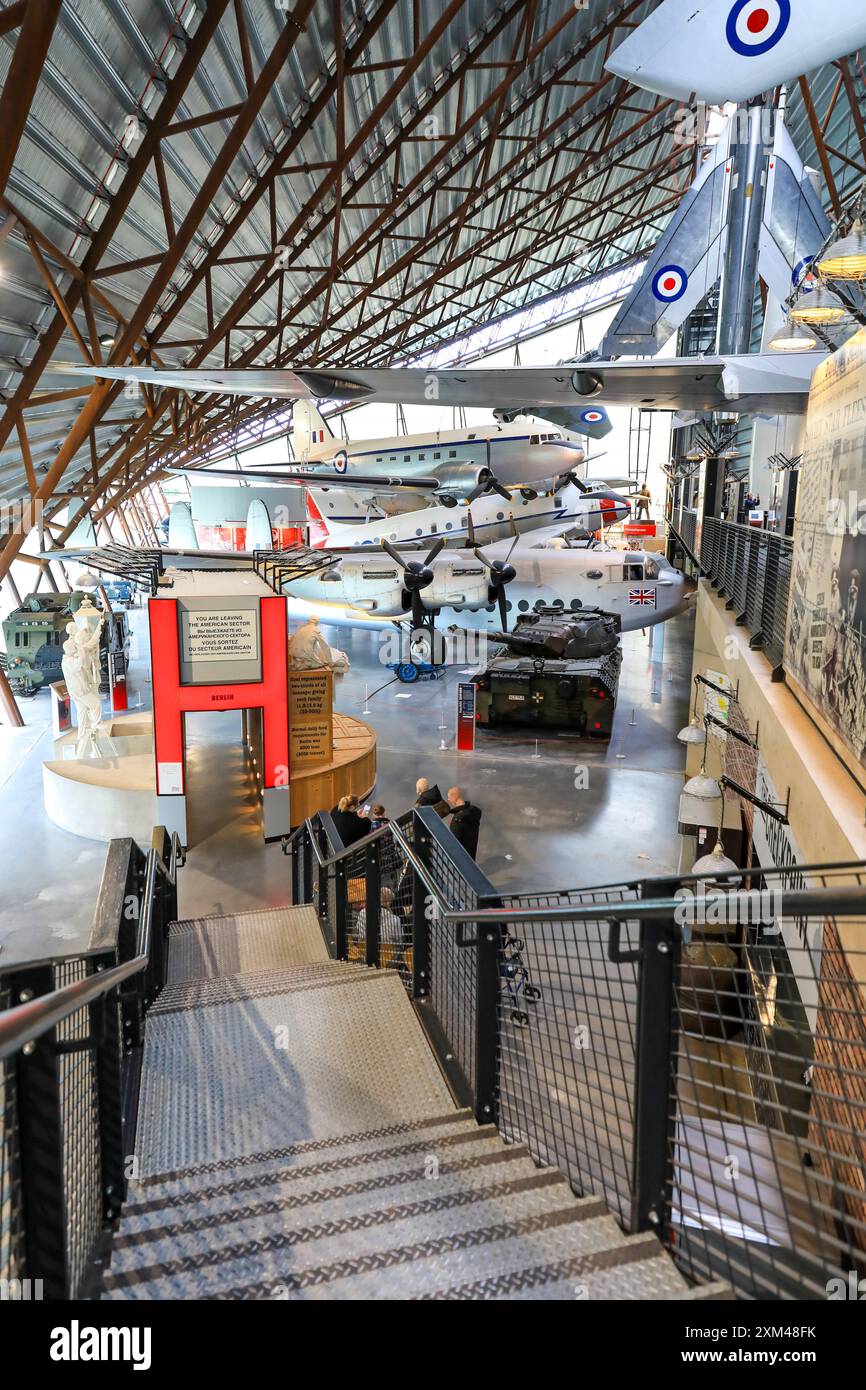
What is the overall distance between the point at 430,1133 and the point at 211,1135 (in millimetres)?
988

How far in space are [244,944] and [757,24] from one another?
27.3 ft

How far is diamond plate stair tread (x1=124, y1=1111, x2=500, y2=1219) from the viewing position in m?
3.09

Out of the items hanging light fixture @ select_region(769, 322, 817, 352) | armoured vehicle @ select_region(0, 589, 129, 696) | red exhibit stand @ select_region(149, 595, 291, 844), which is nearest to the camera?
hanging light fixture @ select_region(769, 322, 817, 352)

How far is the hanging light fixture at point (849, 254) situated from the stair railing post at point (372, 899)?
19.3 feet

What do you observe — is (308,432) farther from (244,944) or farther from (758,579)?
(244,944)

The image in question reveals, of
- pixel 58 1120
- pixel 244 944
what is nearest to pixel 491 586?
pixel 244 944

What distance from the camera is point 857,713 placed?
15.8ft

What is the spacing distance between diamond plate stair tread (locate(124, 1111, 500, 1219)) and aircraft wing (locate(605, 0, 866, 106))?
7.31 metres

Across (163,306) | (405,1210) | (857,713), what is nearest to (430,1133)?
(405,1210)

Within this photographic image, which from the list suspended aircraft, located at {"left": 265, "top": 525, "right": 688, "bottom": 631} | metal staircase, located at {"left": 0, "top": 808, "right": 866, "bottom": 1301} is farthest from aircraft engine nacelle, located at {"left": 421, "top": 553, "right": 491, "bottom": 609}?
metal staircase, located at {"left": 0, "top": 808, "right": 866, "bottom": 1301}

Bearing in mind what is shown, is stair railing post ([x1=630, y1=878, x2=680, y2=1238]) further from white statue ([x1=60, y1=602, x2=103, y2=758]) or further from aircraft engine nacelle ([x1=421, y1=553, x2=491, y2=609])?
aircraft engine nacelle ([x1=421, y1=553, x2=491, y2=609])

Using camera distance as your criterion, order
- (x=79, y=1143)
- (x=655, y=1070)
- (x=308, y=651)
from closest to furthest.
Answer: (x=655, y=1070) → (x=79, y=1143) → (x=308, y=651)

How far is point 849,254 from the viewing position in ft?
21.6
